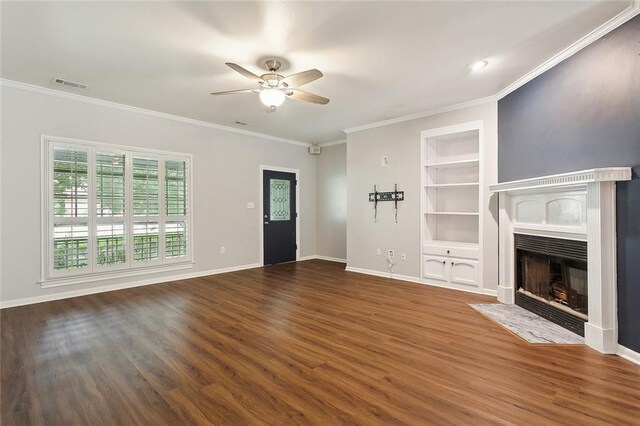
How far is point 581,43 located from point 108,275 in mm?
6470

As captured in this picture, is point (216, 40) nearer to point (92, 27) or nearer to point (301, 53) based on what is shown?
point (301, 53)

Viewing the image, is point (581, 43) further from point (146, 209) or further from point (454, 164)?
point (146, 209)

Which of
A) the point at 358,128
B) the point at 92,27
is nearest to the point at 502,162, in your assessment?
the point at 358,128

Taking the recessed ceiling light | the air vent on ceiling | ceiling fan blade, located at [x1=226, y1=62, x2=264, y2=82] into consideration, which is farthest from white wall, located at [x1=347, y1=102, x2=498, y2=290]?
the air vent on ceiling

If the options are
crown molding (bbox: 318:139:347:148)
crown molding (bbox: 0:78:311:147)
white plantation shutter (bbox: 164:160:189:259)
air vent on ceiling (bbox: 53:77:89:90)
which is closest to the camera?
air vent on ceiling (bbox: 53:77:89:90)

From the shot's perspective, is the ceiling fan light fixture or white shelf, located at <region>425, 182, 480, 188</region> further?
white shelf, located at <region>425, 182, 480, 188</region>

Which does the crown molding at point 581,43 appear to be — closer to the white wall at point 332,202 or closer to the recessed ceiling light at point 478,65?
the recessed ceiling light at point 478,65

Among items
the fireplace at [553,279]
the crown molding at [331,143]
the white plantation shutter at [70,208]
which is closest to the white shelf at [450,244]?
the fireplace at [553,279]

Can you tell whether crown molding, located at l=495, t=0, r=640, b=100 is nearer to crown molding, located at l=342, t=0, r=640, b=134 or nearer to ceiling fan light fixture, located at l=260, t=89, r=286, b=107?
crown molding, located at l=342, t=0, r=640, b=134

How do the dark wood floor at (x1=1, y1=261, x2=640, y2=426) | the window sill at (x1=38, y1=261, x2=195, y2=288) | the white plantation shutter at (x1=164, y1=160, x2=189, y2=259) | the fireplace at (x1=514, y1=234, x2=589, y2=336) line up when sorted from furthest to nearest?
the white plantation shutter at (x1=164, y1=160, x2=189, y2=259), the window sill at (x1=38, y1=261, x2=195, y2=288), the fireplace at (x1=514, y1=234, x2=589, y2=336), the dark wood floor at (x1=1, y1=261, x2=640, y2=426)

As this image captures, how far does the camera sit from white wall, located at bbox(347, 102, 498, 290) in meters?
4.29

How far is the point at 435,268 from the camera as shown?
4805 millimetres

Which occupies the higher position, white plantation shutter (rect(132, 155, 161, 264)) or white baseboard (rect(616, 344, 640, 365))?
white plantation shutter (rect(132, 155, 161, 264))

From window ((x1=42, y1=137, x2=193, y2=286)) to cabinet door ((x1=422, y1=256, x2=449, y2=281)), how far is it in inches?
162
